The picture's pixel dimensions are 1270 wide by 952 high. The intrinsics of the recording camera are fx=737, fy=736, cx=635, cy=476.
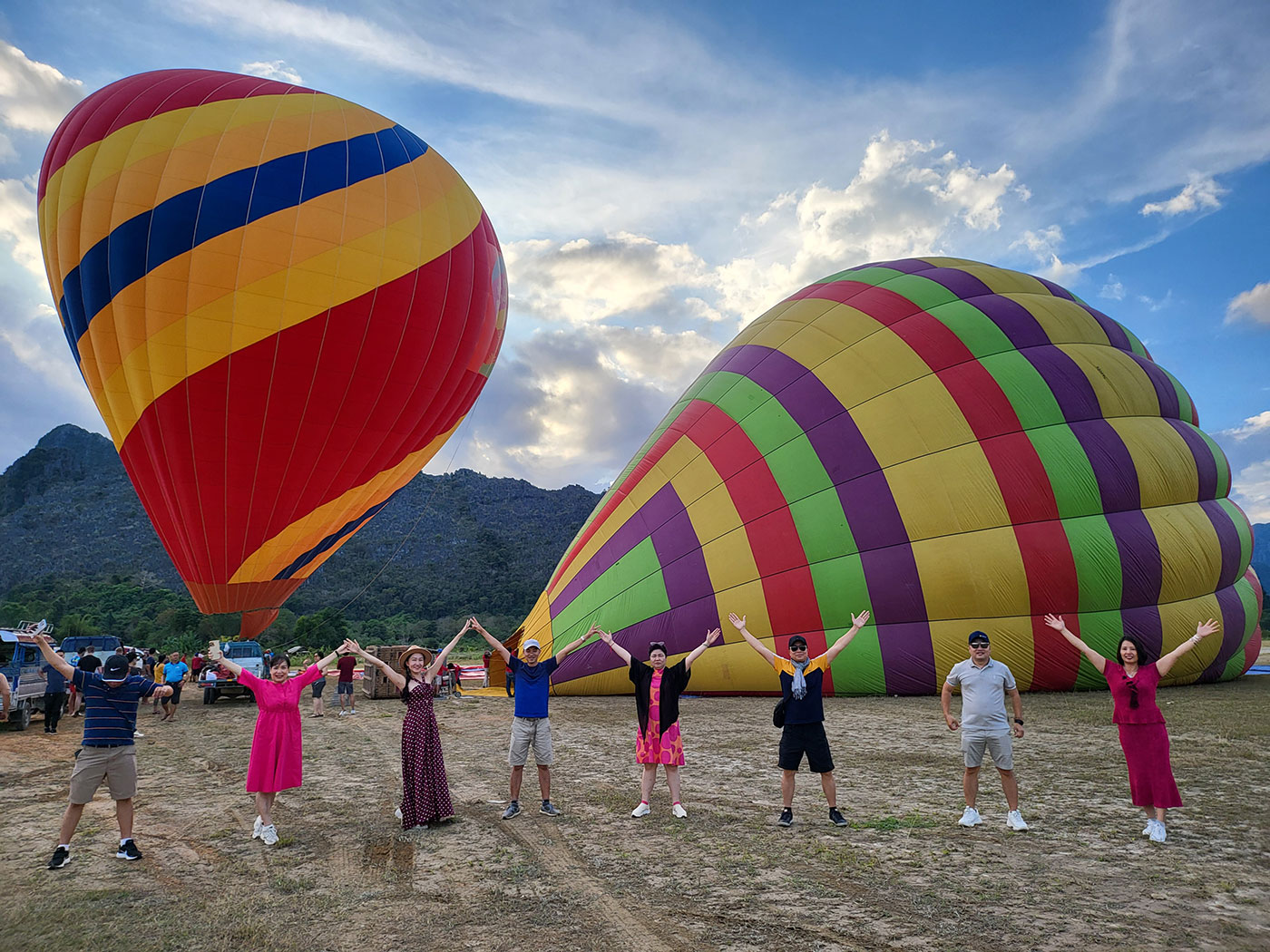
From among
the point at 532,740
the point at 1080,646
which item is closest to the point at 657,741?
the point at 532,740

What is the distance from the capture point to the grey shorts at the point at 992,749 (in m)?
4.75

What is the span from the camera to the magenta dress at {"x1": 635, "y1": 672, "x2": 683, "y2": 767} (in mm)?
5309

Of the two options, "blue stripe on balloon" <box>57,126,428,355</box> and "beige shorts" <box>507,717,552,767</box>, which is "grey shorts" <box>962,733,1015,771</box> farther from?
"blue stripe on balloon" <box>57,126,428,355</box>

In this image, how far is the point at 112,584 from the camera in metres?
54.3

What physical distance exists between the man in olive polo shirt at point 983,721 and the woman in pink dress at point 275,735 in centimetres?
421

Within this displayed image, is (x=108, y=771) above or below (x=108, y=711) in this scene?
below

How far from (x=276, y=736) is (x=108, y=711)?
98cm

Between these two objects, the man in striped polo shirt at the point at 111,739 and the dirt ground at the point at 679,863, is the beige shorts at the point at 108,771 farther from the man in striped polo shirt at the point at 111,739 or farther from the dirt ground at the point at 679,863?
the dirt ground at the point at 679,863

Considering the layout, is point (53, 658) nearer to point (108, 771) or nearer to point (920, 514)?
point (108, 771)

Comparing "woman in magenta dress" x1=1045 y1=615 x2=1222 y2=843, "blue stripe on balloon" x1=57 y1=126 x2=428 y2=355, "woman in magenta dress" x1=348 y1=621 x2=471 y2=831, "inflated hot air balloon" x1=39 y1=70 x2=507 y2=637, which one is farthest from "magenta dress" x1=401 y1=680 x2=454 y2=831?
"blue stripe on balloon" x1=57 y1=126 x2=428 y2=355

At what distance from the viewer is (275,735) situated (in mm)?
4969

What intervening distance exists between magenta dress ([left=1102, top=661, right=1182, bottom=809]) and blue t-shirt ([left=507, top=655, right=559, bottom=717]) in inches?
147

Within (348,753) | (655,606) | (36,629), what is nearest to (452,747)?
(348,753)

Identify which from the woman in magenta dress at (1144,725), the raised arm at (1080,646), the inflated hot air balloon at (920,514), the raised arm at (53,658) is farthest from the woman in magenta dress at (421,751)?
the inflated hot air balloon at (920,514)
